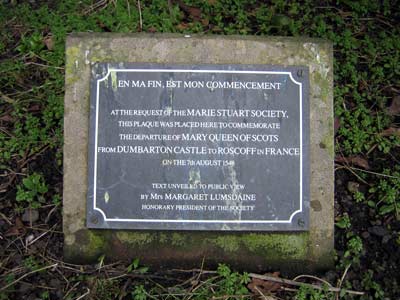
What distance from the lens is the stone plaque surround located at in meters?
2.64

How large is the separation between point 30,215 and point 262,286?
58.7 inches

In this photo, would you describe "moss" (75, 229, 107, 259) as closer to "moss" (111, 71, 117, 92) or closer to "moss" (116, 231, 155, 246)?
"moss" (116, 231, 155, 246)

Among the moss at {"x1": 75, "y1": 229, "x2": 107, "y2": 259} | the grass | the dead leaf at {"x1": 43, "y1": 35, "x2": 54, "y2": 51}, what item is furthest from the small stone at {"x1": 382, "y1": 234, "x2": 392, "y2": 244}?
the dead leaf at {"x1": 43, "y1": 35, "x2": 54, "y2": 51}

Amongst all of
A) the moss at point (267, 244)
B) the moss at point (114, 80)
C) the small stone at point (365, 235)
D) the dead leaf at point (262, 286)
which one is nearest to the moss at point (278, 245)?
the moss at point (267, 244)

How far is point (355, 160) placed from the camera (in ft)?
10.0

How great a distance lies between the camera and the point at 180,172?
2617 mm

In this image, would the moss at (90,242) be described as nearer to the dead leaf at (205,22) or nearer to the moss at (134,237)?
the moss at (134,237)

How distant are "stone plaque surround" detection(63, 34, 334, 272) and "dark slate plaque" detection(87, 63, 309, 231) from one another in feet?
0.25

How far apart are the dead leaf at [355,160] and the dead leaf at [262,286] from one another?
944 millimetres

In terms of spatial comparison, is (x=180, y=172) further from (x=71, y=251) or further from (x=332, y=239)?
(x=332, y=239)

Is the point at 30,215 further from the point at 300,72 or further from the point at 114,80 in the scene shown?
the point at 300,72

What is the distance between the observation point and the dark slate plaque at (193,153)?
2602 millimetres

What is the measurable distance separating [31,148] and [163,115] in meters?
1.05

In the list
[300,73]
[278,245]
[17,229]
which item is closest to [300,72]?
A: [300,73]
